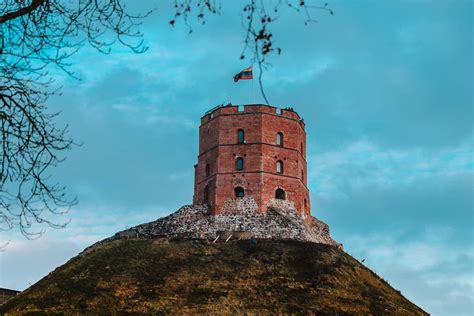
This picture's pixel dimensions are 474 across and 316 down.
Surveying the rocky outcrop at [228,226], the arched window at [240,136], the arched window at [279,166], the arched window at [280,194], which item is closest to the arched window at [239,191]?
the rocky outcrop at [228,226]

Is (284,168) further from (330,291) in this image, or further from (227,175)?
(330,291)

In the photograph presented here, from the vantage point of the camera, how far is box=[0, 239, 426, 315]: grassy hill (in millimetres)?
37031

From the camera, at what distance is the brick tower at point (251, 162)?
179ft

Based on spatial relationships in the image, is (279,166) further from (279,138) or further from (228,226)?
(228,226)

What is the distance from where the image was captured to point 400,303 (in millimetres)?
43000

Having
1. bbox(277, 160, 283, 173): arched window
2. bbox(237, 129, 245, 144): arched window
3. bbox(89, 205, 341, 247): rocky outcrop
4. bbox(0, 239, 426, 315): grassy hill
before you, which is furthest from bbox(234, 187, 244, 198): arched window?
bbox(0, 239, 426, 315): grassy hill

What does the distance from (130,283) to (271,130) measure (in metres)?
21.4

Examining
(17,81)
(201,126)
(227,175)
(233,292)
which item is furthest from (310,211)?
(17,81)

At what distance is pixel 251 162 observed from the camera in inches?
2175

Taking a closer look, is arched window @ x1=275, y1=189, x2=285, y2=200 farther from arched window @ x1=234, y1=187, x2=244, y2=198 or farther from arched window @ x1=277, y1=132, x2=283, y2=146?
arched window @ x1=277, y1=132, x2=283, y2=146

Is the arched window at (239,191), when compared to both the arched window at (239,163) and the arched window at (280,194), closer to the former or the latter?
the arched window at (239,163)

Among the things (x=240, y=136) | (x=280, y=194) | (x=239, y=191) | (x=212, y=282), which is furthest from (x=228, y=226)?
(x=212, y=282)

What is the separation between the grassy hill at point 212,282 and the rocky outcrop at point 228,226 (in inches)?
88.4

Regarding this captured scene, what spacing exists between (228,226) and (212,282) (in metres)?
12.3
